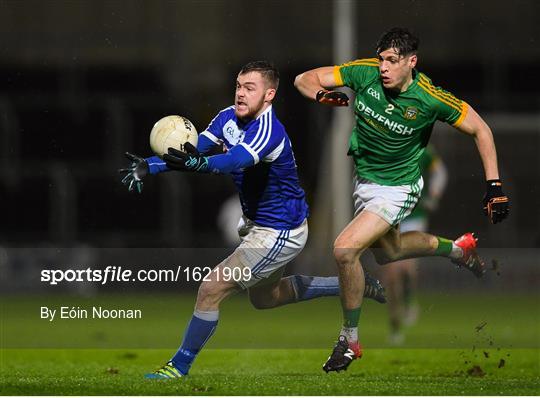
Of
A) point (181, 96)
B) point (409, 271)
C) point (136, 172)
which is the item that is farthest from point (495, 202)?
point (181, 96)

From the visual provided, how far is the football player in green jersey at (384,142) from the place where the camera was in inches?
393

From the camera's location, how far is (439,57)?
28.2 m

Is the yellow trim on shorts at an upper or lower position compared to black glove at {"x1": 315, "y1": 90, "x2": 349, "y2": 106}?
upper

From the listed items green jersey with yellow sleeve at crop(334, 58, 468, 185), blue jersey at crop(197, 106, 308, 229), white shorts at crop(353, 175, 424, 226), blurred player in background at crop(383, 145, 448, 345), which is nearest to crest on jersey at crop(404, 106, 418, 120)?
green jersey with yellow sleeve at crop(334, 58, 468, 185)

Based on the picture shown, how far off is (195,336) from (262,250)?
0.78 m

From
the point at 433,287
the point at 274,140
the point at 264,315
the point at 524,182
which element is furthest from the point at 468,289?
the point at 274,140

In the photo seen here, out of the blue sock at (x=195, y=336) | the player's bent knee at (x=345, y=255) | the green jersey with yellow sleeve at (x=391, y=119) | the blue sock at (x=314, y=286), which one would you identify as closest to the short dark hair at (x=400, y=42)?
the green jersey with yellow sleeve at (x=391, y=119)

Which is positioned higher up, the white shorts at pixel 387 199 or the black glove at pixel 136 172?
the black glove at pixel 136 172

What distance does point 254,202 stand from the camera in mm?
10164

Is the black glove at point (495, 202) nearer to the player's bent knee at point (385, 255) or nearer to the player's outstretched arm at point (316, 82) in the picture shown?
the player's bent knee at point (385, 255)

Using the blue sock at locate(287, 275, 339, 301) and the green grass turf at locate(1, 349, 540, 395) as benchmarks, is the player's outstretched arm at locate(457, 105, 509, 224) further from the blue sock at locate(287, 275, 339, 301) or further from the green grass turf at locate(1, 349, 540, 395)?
the blue sock at locate(287, 275, 339, 301)

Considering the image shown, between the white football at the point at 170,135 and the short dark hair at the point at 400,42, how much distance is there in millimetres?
1490

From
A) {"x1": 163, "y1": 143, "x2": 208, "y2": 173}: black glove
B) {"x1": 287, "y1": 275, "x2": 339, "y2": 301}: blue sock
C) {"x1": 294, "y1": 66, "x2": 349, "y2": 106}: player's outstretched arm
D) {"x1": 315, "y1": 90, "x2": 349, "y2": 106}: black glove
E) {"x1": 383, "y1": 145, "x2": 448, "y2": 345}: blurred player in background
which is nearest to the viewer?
{"x1": 163, "y1": 143, "x2": 208, "y2": 173}: black glove

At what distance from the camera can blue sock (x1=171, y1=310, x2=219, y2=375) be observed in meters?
9.93
